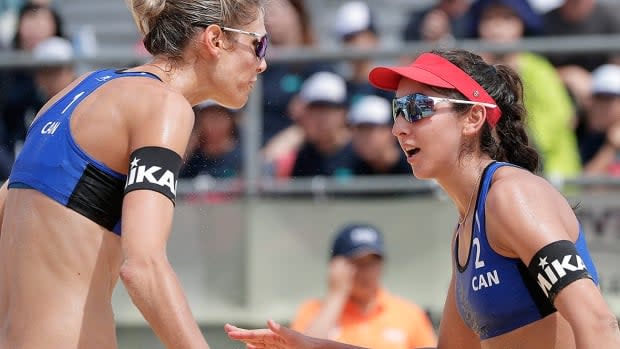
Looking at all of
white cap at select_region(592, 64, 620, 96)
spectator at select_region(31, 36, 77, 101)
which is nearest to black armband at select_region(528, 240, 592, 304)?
white cap at select_region(592, 64, 620, 96)

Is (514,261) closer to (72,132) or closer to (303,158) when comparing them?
(72,132)

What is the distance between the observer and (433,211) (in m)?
7.00

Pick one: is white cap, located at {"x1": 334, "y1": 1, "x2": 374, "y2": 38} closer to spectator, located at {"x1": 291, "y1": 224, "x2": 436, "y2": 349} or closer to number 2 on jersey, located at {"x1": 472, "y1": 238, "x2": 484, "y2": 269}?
spectator, located at {"x1": 291, "y1": 224, "x2": 436, "y2": 349}

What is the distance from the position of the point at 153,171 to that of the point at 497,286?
1.17 m

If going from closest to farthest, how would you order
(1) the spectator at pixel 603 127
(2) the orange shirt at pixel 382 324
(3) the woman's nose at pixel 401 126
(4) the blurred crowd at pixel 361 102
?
1. (3) the woman's nose at pixel 401 126
2. (2) the orange shirt at pixel 382 324
3. (1) the spectator at pixel 603 127
4. (4) the blurred crowd at pixel 361 102

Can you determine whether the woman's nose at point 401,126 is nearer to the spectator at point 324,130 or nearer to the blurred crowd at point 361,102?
the blurred crowd at point 361,102

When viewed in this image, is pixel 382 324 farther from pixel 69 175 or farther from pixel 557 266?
pixel 69 175

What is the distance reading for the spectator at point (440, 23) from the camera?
25.5 feet

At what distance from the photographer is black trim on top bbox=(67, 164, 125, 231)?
320cm

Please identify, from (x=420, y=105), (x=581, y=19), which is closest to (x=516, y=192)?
(x=420, y=105)

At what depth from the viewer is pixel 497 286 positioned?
11.1 feet

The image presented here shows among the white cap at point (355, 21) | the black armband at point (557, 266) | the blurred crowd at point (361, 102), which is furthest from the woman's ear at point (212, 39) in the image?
the white cap at point (355, 21)

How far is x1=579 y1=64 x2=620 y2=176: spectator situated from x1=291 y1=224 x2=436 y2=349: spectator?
1536 mm

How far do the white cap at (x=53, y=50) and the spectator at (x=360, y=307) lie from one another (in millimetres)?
2466
